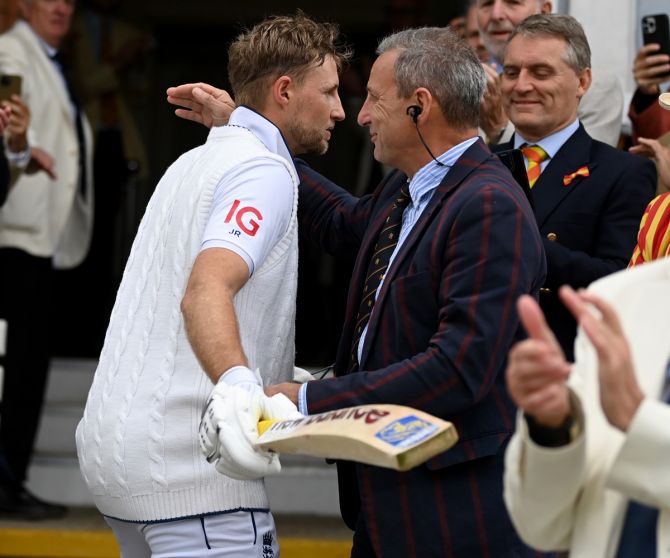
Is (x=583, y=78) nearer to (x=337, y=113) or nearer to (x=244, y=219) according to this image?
(x=337, y=113)

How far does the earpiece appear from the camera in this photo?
3.34 metres

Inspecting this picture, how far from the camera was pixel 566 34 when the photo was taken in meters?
4.18

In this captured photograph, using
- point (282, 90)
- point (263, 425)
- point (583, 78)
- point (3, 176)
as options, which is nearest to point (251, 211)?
point (282, 90)

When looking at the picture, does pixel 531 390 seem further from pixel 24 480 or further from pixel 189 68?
pixel 189 68

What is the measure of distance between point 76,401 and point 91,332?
159 cm

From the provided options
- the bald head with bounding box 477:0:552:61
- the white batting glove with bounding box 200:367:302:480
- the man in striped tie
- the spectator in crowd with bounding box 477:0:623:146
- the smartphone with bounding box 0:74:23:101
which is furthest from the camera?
the smartphone with bounding box 0:74:23:101

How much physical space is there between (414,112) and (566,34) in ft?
3.37

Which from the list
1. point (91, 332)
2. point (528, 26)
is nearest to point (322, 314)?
point (91, 332)

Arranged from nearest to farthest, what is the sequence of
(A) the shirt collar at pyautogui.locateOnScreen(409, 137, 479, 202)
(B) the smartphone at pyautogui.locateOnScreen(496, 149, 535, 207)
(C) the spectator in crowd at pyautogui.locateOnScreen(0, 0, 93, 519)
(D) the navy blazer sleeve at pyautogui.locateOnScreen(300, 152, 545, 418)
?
(D) the navy blazer sleeve at pyautogui.locateOnScreen(300, 152, 545, 418) < (A) the shirt collar at pyautogui.locateOnScreen(409, 137, 479, 202) < (B) the smartphone at pyautogui.locateOnScreen(496, 149, 535, 207) < (C) the spectator in crowd at pyautogui.locateOnScreen(0, 0, 93, 519)

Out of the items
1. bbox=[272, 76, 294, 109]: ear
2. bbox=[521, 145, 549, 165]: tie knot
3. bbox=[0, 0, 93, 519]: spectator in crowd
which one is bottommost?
bbox=[0, 0, 93, 519]: spectator in crowd

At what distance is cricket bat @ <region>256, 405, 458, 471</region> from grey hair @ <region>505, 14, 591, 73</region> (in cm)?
191

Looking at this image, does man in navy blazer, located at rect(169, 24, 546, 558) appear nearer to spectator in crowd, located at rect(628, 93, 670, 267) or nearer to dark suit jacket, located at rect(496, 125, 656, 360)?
spectator in crowd, located at rect(628, 93, 670, 267)

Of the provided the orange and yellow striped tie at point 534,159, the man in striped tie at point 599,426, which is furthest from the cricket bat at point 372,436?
the orange and yellow striped tie at point 534,159

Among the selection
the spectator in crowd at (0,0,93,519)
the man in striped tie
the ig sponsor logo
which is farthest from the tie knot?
the spectator in crowd at (0,0,93,519)
